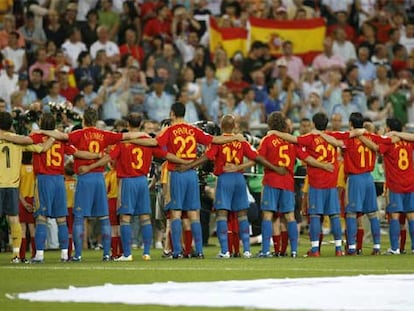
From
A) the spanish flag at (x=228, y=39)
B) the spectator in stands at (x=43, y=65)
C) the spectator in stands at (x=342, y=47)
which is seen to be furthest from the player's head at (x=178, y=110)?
the spectator in stands at (x=342, y=47)

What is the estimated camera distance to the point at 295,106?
31953 mm

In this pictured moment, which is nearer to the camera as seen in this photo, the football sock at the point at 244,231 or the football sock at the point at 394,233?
the football sock at the point at 244,231

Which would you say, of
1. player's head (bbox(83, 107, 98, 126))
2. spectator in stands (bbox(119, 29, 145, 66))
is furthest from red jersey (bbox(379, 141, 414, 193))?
spectator in stands (bbox(119, 29, 145, 66))

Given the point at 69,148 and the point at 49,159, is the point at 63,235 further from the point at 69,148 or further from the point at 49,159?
the point at 69,148

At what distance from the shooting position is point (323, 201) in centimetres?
2303

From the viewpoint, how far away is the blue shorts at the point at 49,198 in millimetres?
21219

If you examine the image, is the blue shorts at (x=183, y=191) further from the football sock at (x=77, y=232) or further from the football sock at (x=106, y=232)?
the football sock at (x=77, y=232)

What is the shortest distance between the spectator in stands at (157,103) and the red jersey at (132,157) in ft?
27.8

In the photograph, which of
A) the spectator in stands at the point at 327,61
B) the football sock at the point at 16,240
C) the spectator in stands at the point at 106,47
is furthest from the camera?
the spectator in stands at the point at 327,61

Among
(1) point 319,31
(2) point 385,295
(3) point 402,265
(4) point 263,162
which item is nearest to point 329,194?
(4) point 263,162

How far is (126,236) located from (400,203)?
493 cm

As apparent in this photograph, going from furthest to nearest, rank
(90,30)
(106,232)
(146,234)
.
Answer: (90,30) → (146,234) → (106,232)

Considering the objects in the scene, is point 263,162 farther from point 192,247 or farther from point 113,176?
point 113,176

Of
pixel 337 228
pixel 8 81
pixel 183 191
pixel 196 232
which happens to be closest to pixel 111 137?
pixel 183 191
